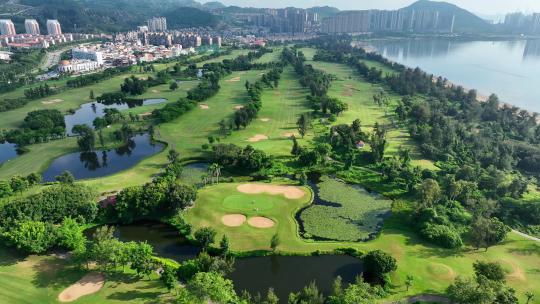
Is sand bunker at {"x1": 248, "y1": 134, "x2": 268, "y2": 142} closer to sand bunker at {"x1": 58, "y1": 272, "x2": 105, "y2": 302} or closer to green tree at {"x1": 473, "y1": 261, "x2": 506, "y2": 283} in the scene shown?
sand bunker at {"x1": 58, "y1": 272, "x2": 105, "y2": 302}

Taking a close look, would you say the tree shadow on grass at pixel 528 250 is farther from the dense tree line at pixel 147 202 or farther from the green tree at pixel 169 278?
the dense tree line at pixel 147 202

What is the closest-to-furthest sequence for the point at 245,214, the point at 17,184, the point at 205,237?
the point at 205,237
the point at 245,214
the point at 17,184

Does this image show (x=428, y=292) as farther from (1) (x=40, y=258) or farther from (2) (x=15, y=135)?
(2) (x=15, y=135)

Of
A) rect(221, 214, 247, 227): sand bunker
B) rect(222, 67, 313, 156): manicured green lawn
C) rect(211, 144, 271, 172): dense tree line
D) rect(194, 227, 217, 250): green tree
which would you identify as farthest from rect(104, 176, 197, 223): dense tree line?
rect(222, 67, 313, 156): manicured green lawn

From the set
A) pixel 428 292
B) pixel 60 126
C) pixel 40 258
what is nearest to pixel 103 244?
pixel 40 258

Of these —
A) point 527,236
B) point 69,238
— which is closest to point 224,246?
point 69,238

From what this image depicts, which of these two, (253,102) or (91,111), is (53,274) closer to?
(253,102)

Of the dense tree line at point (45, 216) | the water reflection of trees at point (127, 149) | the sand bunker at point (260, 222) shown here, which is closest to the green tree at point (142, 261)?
the dense tree line at point (45, 216)
